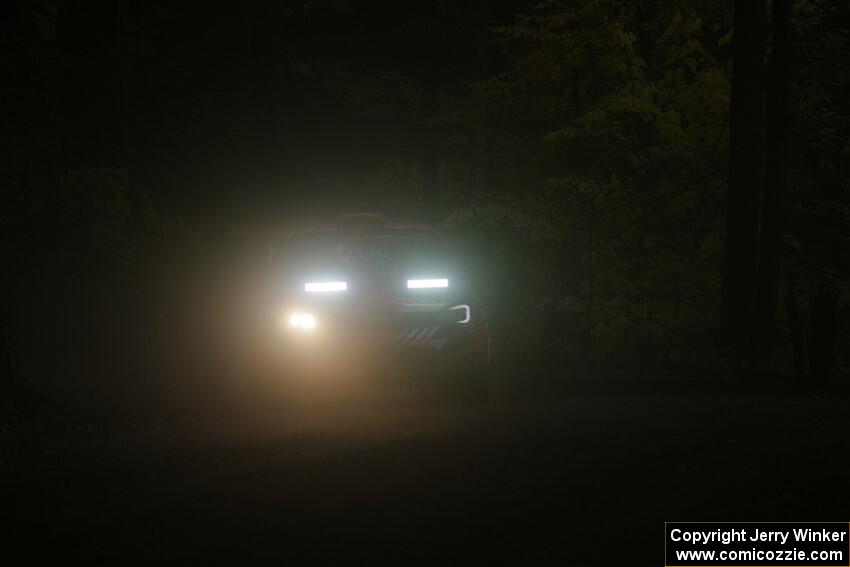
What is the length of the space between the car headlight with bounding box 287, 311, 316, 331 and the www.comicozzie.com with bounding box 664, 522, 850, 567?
7.17 metres

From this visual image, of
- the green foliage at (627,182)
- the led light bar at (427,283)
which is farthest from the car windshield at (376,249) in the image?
the green foliage at (627,182)

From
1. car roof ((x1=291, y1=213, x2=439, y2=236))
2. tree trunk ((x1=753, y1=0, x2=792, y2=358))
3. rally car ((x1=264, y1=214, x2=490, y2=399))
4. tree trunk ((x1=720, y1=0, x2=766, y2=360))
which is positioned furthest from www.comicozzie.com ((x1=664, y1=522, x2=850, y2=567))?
tree trunk ((x1=753, y1=0, x2=792, y2=358))

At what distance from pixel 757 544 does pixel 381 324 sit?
7476 mm

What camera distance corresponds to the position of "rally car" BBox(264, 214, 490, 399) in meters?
14.4

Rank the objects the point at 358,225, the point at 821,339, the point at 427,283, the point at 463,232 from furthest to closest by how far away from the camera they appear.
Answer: the point at 463,232, the point at 821,339, the point at 358,225, the point at 427,283

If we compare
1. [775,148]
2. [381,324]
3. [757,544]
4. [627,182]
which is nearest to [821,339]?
[381,324]

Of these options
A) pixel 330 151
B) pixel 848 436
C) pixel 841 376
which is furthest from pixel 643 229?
pixel 848 436

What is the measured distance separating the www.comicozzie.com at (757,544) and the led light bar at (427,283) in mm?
7191

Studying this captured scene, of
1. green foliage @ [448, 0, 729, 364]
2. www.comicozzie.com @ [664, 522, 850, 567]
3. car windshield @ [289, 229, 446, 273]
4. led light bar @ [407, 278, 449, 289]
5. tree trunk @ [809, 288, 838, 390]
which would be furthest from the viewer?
green foliage @ [448, 0, 729, 364]

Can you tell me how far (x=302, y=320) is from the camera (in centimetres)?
1445

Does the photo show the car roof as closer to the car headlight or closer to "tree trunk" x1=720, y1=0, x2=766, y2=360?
the car headlight

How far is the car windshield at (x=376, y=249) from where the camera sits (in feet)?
50.2

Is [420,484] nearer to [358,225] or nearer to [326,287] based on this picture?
[326,287]

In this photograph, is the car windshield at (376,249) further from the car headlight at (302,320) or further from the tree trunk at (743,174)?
the tree trunk at (743,174)
